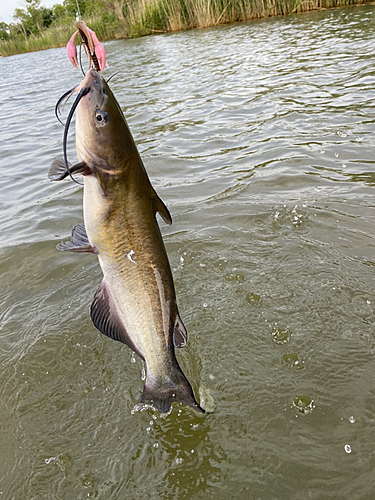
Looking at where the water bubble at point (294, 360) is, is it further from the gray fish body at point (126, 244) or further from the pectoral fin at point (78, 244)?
the pectoral fin at point (78, 244)

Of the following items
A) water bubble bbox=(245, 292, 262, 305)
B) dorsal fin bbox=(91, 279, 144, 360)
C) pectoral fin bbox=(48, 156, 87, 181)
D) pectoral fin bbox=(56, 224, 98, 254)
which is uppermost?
pectoral fin bbox=(48, 156, 87, 181)

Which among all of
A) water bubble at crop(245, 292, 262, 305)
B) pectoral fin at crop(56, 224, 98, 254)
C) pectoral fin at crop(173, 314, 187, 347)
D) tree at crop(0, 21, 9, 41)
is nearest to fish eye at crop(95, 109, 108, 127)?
pectoral fin at crop(56, 224, 98, 254)

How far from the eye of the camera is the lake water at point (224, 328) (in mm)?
2170

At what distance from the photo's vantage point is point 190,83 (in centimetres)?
1028

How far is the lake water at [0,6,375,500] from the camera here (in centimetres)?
217

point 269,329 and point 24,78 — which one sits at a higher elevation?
point 24,78

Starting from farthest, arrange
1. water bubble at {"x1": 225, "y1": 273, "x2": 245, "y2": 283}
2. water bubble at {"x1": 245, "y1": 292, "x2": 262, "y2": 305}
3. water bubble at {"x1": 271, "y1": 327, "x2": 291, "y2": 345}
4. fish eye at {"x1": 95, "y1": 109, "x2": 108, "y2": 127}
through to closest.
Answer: water bubble at {"x1": 225, "y1": 273, "x2": 245, "y2": 283} < water bubble at {"x1": 245, "y1": 292, "x2": 262, "y2": 305} < water bubble at {"x1": 271, "y1": 327, "x2": 291, "y2": 345} < fish eye at {"x1": 95, "y1": 109, "x2": 108, "y2": 127}

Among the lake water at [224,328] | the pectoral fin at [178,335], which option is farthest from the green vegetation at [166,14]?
the pectoral fin at [178,335]

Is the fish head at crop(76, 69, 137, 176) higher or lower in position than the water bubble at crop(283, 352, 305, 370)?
higher

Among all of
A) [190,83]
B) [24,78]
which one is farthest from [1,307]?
[24,78]

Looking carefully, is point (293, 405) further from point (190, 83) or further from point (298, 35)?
point (298, 35)

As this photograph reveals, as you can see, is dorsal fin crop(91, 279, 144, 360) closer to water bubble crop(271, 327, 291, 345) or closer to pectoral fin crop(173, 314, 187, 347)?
pectoral fin crop(173, 314, 187, 347)

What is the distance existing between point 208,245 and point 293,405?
186 cm

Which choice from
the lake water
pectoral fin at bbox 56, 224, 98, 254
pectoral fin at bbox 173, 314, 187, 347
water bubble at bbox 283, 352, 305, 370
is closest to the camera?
pectoral fin at bbox 56, 224, 98, 254
